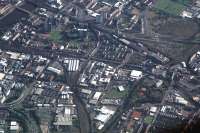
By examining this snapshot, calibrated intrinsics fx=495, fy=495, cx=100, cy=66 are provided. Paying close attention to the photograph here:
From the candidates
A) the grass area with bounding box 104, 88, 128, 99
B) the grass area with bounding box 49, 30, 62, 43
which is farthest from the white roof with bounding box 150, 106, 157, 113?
the grass area with bounding box 49, 30, 62, 43

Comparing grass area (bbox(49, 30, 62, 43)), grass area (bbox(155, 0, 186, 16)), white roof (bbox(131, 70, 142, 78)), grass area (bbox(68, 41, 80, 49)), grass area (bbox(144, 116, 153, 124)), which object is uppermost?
grass area (bbox(155, 0, 186, 16))

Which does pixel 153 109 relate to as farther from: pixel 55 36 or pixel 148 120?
pixel 55 36

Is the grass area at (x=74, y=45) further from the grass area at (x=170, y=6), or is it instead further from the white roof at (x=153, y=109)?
the grass area at (x=170, y=6)

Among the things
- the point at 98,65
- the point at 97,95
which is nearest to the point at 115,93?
the point at 97,95

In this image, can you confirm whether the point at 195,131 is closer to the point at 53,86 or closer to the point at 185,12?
the point at 53,86

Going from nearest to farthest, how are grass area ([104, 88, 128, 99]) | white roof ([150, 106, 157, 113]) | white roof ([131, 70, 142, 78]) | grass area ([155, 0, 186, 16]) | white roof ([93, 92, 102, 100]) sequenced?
1. white roof ([150, 106, 157, 113])
2. white roof ([93, 92, 102, 100])
3. grass area ([104, 88, 128, 99])
4. white roof ([131, 70, 142, 78])
5. grass area ([155, 0, 186, 16])

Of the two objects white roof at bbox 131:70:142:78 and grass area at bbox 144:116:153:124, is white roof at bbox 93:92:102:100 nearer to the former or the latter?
white roof at bbox 131:70:142:78

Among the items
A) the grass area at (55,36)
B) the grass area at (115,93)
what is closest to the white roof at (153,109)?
the grass area at (115,93)
